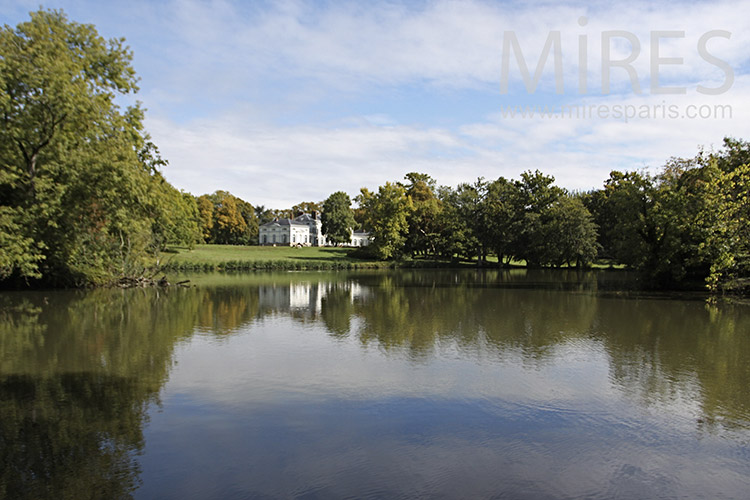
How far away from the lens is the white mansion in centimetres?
10119

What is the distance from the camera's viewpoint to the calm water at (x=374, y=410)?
17.8 ft

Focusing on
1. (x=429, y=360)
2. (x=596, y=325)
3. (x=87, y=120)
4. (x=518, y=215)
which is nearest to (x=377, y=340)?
(x=429, y=360)

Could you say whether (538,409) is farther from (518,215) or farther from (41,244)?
(518,215)

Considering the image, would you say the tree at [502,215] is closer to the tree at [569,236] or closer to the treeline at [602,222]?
the treeline at [602,222]

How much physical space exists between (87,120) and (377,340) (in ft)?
60.9

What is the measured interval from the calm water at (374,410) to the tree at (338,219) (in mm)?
73599

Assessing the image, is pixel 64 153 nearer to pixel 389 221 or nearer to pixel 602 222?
pixel 389 221

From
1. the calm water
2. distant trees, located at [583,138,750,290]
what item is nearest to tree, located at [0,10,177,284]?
the calm water

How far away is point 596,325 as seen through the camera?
1580 centimetres

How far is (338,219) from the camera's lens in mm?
89125

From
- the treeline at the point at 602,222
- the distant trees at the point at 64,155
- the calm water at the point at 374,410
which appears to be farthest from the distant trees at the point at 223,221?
the calm water at the point at 374,410

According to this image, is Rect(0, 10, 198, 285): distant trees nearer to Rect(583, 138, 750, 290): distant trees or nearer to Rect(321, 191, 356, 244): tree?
Rect(583, 138, 750, 290): distant trees

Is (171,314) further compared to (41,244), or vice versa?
(41,244)

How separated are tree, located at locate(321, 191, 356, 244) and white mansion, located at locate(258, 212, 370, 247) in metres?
10.5
